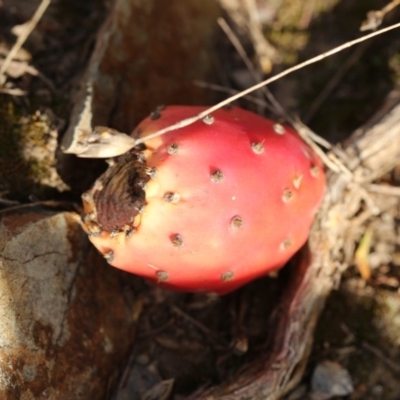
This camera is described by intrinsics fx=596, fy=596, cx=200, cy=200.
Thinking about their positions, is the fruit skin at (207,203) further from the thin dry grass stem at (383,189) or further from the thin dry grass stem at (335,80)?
the thin dry grass stem at (335,80)

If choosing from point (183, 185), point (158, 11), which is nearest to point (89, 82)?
point (158, 11)

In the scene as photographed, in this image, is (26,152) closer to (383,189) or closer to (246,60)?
(246,60)

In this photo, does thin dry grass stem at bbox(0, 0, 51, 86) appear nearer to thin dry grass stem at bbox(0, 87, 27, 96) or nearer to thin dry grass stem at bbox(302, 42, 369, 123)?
thin dry grass stem at bbox(0, 87, 27, 96)

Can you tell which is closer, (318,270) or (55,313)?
(55,313)

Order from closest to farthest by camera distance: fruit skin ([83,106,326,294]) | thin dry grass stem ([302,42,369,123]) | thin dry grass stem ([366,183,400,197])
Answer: fruit skin ([83,106,326,294]) < thin dry grass stem ([366,183,400,197]) < thin dry grass stem ([302,42,369,123])

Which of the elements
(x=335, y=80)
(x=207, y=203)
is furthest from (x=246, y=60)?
(x=207, y=203)

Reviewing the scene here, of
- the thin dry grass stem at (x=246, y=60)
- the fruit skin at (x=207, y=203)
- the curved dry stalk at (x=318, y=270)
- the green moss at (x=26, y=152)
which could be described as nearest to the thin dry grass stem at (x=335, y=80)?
the thin dry grass stem at (x=246, y=60)

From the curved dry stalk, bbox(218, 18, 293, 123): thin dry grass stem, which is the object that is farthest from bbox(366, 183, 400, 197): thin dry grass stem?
bbox(218, 18, 293, 123): thin dry grass stem

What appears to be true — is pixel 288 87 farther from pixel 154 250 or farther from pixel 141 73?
pixel 154 250
